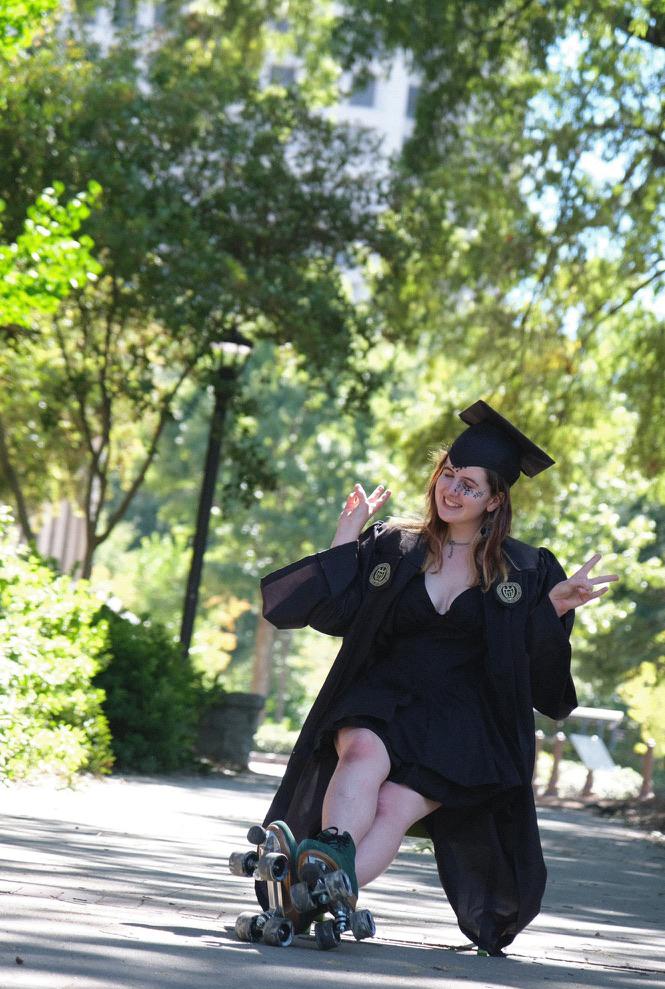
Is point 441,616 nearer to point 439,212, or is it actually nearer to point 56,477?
point 439,212

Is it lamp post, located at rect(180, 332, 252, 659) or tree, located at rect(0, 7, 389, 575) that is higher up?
tree, located at rect(0, 7, 389, 575)

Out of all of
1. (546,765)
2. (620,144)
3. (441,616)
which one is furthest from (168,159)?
(546,765)

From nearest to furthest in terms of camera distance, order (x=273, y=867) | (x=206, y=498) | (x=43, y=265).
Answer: (x=273, y=867) < (x=43, y=265) < (x=206, y=498)

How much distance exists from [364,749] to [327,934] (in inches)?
27.5

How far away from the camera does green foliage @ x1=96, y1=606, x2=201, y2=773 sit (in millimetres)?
13453

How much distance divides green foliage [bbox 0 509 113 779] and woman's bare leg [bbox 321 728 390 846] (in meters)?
4.73

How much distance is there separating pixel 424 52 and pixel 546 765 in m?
19.8

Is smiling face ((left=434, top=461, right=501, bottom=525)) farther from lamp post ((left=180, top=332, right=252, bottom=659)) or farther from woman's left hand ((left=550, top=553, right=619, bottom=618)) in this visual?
lamp post ((left=180, top=332, right=252, bottom=659))

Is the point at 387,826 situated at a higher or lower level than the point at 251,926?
higher

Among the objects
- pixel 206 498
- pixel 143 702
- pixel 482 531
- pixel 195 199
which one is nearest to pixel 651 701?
pixel 143 702

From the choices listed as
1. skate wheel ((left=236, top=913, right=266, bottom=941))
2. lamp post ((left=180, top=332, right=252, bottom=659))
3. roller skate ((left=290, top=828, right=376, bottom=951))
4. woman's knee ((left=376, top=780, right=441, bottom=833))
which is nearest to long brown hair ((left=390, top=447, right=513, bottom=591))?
woman's knee ((left=376, top=780, right=441, bottom=833))

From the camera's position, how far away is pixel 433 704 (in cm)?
516

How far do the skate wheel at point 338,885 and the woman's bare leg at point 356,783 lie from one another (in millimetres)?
321

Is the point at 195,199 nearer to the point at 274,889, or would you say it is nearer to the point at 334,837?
the point at 334,837
